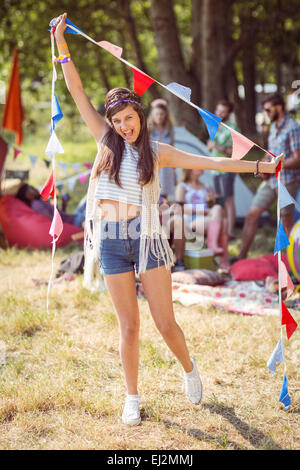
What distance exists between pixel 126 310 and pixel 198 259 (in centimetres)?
301

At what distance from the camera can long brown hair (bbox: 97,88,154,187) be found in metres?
2.71

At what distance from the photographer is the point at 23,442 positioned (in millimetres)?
2656

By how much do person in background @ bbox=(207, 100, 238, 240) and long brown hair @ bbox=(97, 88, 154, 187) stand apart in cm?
389

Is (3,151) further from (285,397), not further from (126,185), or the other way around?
(285,397)

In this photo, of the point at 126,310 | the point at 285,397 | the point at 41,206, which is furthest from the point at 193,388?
the point at 41,206

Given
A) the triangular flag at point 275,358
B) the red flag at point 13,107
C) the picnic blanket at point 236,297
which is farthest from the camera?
the red flag at point 13,107

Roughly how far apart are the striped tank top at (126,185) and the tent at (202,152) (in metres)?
4.59

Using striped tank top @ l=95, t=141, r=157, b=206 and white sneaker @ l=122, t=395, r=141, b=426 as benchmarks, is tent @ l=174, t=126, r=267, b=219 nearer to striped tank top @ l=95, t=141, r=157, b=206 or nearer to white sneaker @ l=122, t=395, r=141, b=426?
striped tank top @ l=95, t=141, r=157, b=206

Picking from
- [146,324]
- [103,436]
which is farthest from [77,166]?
[103,436]

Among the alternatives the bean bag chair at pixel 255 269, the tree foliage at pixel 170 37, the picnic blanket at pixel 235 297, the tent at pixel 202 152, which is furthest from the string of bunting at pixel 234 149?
the tree foliage at pixel 170 37

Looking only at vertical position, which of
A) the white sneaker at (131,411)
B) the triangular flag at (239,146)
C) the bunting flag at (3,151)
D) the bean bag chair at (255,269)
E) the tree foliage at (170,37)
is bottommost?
the white sneaker at (131,411)

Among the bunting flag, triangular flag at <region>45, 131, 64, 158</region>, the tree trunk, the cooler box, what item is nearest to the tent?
the tree trunk

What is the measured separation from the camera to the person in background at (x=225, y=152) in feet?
21.9

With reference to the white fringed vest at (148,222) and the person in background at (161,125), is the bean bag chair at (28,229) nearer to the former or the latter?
the person in background at (161,125)
